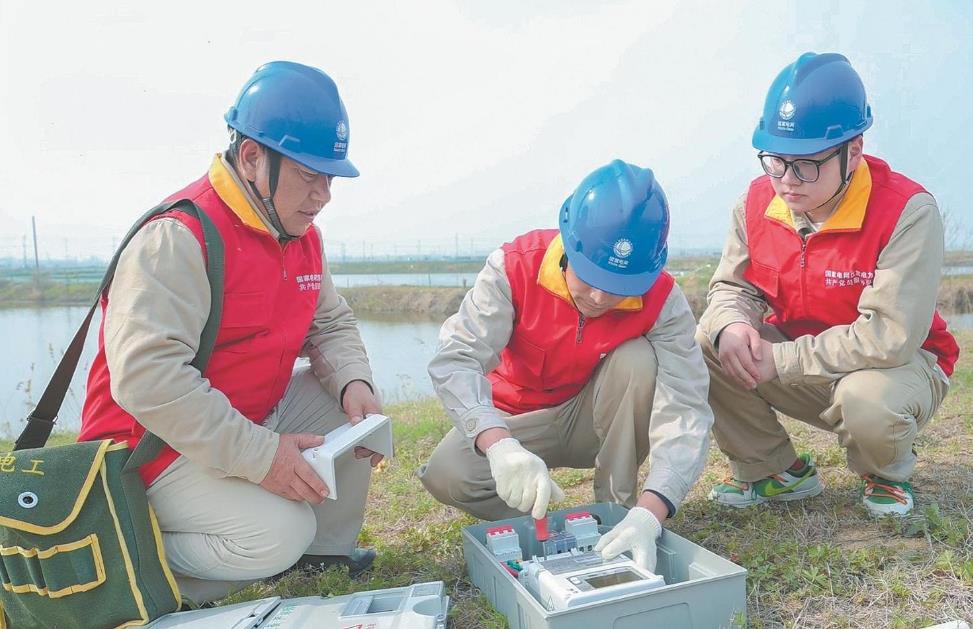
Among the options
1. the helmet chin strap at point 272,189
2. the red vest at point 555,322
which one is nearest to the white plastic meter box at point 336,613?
the red vest at point 555,322

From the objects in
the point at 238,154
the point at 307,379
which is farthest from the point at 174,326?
the point at 307,379

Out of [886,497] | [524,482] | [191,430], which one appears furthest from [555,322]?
[886,497]

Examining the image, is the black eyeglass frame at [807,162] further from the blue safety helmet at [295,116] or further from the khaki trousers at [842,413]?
the blue safety helmet at [295,116]

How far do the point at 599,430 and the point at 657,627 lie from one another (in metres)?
1.12

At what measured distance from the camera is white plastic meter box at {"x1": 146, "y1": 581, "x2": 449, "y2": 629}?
7.30 ft

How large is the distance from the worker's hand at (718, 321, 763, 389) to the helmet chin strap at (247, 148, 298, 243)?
193 cm

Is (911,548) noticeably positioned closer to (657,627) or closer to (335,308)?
(657,627)

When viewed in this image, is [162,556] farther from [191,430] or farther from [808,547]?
[808,547]

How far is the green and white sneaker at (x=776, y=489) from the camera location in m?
3.47

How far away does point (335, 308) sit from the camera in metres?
3.29

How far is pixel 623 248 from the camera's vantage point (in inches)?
104

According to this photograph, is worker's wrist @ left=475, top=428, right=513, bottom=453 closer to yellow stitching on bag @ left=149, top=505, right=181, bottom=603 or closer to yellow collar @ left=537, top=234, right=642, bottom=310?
yellow collar @ left=537, top=234, right=642, bottom=310

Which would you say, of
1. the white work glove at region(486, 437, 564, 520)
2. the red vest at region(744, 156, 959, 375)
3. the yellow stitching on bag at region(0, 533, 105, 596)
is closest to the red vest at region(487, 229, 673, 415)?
the white work glove at region(486, 437, 564, 520)

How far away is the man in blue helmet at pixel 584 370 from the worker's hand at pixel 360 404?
305mm
